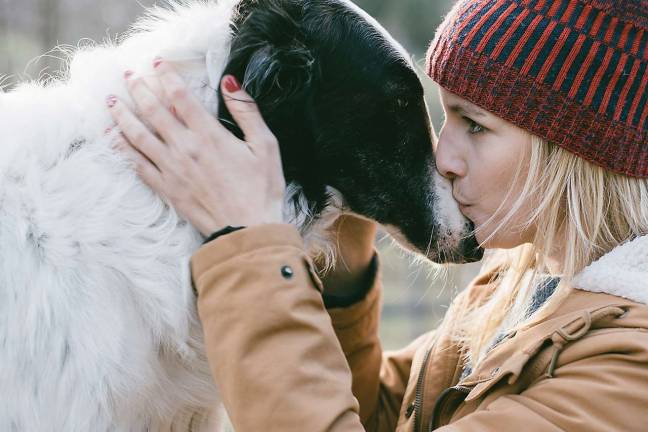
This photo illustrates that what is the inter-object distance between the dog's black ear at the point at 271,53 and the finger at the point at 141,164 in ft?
0.95

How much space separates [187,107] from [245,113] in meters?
0.14

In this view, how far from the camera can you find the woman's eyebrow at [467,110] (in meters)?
1.70

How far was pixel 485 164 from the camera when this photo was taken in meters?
1.70

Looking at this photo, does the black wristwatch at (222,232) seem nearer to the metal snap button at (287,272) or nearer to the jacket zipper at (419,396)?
the metal snap button at (287,272)

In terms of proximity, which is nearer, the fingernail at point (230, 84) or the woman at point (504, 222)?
the woman at point (504, 222)

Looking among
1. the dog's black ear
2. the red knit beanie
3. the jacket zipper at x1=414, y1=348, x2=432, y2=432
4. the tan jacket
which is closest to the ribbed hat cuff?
the red knit beanie

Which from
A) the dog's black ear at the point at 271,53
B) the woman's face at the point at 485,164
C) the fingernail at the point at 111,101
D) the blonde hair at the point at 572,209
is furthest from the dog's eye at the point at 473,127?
the fingernail at the point at 111,101

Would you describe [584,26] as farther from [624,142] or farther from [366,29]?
[366,29]

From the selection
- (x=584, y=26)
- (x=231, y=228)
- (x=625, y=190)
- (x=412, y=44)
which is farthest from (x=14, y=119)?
(x=412, y=44)

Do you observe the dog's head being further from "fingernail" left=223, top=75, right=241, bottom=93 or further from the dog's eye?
the dog's eye

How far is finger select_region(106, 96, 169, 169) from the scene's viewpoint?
1.60 metres

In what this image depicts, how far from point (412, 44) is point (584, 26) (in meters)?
12.6

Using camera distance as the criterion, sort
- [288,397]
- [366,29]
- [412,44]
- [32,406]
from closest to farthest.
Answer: [288,397]
[32,406]
[366,29]
[412,44]

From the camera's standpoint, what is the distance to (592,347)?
1.44 metres
